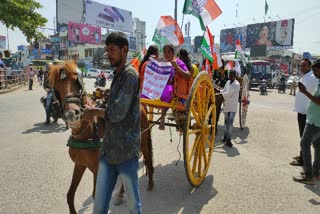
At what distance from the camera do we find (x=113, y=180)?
8.20ft

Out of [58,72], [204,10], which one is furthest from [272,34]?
[58,72]

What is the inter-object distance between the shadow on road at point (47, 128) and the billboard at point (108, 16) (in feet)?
139

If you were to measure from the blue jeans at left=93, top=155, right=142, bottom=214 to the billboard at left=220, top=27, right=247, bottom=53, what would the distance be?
2025 inches

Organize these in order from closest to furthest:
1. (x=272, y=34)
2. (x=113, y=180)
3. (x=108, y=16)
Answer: (x=113, y=180) → (x=272, y=34) → (x=108, y=16)

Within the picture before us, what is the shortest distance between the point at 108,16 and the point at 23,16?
36889mm

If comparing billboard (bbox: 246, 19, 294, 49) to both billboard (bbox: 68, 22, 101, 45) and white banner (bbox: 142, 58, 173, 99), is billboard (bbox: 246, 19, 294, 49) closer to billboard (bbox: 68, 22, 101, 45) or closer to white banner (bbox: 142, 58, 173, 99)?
billboard (bbox: 68, 22, 101, 45)

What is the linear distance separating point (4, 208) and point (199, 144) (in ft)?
8.86

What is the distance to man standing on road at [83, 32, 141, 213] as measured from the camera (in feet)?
7.30

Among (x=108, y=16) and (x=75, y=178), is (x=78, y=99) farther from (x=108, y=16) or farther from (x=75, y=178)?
(x=108, y=16)

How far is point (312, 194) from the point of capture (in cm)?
447

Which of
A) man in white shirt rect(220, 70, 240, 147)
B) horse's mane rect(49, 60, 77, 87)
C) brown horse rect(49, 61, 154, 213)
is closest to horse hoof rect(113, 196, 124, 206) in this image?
brown horse rect(49, 61, 154, 213)

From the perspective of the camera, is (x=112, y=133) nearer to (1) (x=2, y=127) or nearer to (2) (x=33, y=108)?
(1) (x=2, y=127)

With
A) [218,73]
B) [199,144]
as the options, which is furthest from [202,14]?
[218,73]

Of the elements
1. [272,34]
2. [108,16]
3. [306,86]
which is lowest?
[306,86]
